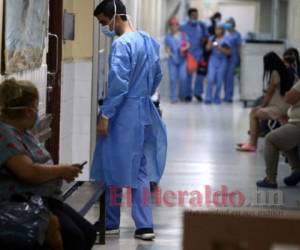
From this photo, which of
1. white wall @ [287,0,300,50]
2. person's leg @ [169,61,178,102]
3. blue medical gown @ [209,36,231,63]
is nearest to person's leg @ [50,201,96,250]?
white wall @ [287,0,300,50]

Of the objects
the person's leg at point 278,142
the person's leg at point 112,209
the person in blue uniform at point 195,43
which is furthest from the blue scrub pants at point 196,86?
the person's leg at point 112,209

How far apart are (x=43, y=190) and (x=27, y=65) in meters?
1.50

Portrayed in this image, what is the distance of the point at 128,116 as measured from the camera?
261 inches

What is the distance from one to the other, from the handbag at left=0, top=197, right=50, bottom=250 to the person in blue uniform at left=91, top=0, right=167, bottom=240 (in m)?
2.02

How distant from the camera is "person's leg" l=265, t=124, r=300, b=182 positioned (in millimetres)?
8922

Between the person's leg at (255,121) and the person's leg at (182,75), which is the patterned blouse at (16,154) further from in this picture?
the person's leg at (182,75)

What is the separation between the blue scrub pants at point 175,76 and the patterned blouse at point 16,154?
51.2ft

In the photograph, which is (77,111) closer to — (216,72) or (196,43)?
(216,72)

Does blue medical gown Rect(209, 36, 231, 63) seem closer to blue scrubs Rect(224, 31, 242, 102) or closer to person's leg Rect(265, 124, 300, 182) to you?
blue scrubs Rect(224, 31, 242, 102)

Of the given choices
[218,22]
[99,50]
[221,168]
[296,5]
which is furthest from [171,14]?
[99,50]

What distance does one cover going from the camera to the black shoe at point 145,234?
22.0 feet

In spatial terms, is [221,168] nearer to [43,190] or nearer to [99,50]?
[99,50]

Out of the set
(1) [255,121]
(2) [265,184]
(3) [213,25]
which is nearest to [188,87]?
(3) [213,25]

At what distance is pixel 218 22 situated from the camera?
72.4 feet
